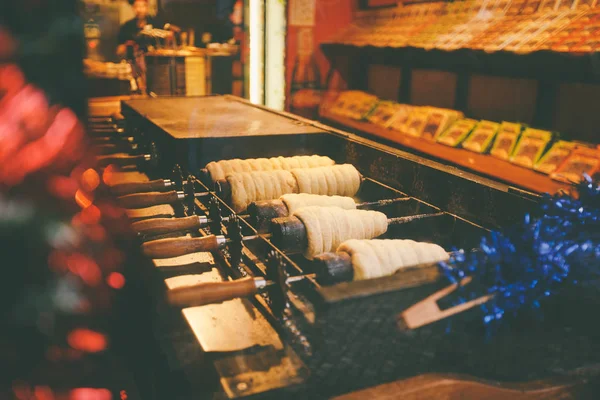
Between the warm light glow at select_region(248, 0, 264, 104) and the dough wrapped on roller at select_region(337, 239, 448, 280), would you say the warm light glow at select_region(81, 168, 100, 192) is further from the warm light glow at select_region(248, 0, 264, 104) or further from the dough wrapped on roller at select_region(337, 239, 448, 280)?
the warm light glow at select_region(248, 0, 264, 104)

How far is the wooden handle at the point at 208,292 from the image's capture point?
1.51 metres

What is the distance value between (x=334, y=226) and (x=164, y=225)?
80cm

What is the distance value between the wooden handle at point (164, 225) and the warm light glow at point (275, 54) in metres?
6.91

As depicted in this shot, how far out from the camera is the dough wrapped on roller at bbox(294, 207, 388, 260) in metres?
2.17

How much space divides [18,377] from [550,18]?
5702 millimetres

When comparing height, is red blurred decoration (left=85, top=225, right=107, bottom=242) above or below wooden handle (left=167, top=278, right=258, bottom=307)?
below

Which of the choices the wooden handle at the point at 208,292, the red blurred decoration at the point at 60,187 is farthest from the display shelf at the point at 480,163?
→ the red blurred decoration at the point at 60,187

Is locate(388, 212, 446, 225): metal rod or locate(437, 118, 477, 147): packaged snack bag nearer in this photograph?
locate(388, 212, 446, 225): metal rod

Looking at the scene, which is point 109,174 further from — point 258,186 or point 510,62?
point 510,62

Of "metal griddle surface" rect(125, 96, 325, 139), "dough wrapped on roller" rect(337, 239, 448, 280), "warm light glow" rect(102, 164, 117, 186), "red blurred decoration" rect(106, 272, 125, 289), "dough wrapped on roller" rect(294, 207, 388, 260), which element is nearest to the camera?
"dough wrapped on roller" rect(337, 239, 448, 280)

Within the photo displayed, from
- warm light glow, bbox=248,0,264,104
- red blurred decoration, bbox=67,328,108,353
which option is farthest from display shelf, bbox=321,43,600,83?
red blurred decoration, bbox=67,328,108,353

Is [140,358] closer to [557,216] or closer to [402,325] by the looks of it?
[402,325]

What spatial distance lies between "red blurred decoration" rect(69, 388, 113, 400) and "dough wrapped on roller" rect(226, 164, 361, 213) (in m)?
1.47

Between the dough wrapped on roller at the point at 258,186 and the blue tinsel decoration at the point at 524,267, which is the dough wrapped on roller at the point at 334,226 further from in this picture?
the blue tinsel decoration at the point at 524,267
